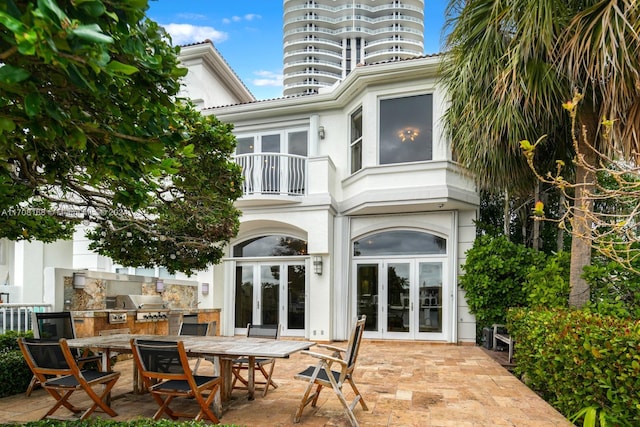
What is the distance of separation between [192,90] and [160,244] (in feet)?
25.3

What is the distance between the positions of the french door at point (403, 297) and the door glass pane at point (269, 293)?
7.76 ft

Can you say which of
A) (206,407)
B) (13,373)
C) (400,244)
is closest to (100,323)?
(13,373)

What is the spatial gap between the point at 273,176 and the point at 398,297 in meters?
4.80

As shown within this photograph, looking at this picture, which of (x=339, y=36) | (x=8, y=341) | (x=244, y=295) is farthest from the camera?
(x=339, y=36)

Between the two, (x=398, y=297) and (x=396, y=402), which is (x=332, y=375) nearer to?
(x=396, y=402)

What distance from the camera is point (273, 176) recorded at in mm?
12148

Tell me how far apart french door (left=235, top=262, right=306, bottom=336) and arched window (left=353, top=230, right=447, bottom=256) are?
6.22 ft

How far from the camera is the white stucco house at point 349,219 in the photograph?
11.0 metres

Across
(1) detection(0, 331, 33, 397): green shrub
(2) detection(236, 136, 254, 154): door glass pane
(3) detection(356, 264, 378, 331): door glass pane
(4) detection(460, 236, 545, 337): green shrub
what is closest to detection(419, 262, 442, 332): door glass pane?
(3) detection(356, 264, 378, 331): door glass pane

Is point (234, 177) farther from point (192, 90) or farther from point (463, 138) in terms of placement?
point (192, 90)

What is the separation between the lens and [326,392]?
615 centimetres

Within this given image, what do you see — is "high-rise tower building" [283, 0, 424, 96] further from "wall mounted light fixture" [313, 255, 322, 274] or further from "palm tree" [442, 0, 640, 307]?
"palm tree" [442, 0, 640, 307]

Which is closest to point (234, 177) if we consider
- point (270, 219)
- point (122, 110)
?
point (122, 110)

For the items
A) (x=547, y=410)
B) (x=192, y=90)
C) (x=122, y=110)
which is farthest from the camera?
(x=192, y=90)
